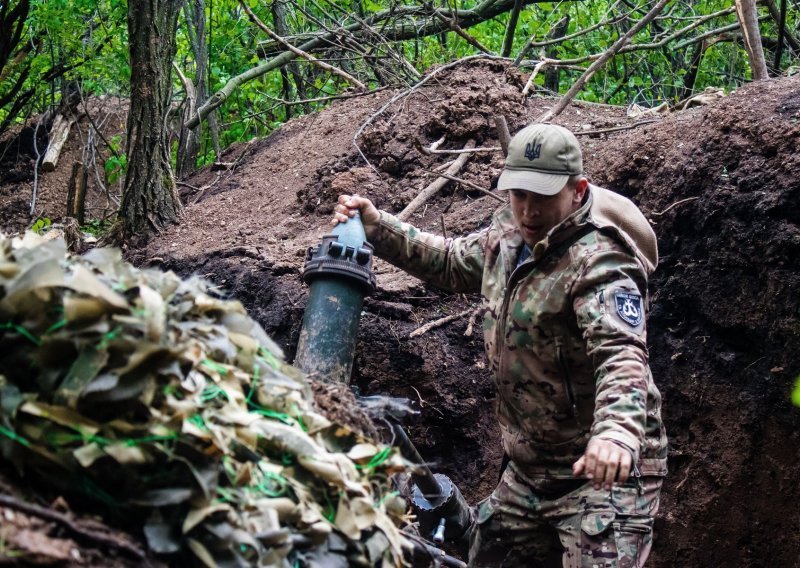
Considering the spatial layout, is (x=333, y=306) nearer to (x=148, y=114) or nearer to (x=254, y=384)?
(x=254, y=384)

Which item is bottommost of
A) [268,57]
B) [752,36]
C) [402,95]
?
[402,95]

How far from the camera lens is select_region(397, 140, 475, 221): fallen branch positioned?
5.88 meters

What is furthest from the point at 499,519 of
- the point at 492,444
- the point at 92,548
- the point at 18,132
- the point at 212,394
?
the point at 18,132

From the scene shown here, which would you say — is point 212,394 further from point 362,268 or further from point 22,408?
point 362,268

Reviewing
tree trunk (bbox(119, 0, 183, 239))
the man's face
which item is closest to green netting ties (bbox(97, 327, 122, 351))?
the man's face

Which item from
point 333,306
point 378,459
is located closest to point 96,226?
point 333,306

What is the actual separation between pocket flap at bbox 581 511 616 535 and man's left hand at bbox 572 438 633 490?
619 millimetres

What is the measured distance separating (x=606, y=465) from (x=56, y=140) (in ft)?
25.2

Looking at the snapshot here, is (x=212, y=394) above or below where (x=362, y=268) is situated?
below

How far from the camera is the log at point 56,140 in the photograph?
29.4ft

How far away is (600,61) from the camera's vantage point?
586 cm

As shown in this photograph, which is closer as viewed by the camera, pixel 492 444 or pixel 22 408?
pixel 22 408

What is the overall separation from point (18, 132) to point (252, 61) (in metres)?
2.37

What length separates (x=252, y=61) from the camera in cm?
923
